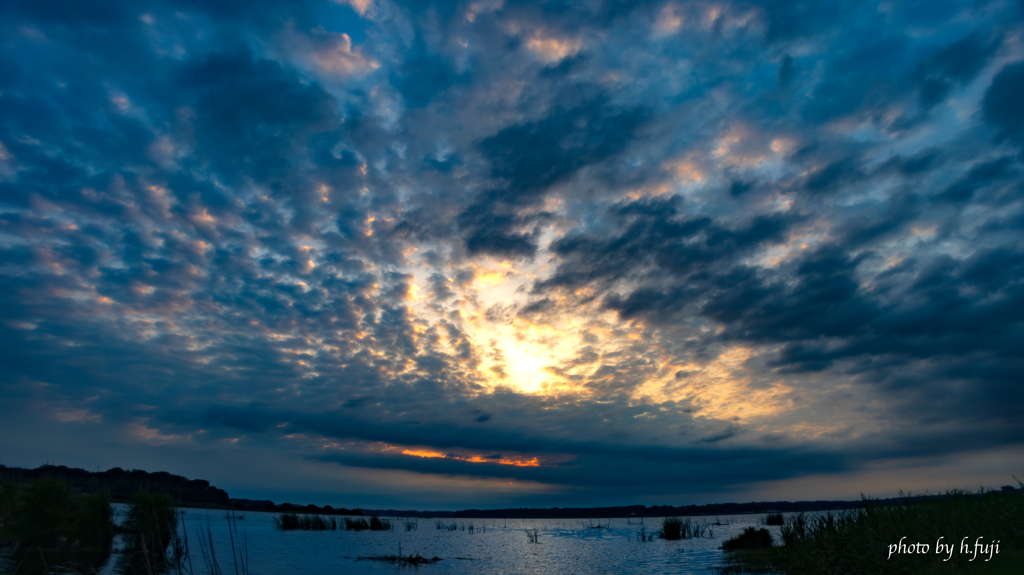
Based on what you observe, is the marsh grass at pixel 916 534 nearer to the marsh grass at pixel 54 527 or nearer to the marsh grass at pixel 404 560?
the marsh grass at pixel 404 560

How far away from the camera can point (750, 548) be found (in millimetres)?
39562

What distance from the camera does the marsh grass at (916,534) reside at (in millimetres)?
14594

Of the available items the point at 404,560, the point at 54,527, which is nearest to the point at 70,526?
the point at 54,527

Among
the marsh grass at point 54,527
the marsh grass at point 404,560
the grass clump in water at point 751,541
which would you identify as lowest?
the grass clump in water at point 751,541

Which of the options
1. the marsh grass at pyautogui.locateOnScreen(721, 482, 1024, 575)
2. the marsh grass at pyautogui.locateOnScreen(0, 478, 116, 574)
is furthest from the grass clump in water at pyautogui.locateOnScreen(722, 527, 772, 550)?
the marsh grass at pyautogui.locateOnScreen(0, 478, 116, 574)

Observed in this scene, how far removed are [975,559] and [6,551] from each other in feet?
143

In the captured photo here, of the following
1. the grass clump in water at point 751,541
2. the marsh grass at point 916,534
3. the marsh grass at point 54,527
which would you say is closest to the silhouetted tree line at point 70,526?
the marsh grass at point 54,527

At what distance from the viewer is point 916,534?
1691cm

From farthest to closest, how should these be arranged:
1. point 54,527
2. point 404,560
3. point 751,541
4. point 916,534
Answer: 1. point 751,541
2. point 404,560
3. point 54,527
4. point 916,534

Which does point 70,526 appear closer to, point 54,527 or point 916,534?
point 54,527

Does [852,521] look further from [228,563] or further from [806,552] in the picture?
[228,563]

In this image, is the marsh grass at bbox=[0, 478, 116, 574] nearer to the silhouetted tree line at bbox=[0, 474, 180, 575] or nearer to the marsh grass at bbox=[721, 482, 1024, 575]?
the silhouetted tree line at bbox=[0, 474, 180, 575]

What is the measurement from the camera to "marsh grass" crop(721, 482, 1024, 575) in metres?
14.6

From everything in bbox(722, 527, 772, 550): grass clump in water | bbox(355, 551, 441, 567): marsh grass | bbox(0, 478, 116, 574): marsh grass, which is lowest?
bbox(722, 527, 772, 550): grass clump in water
